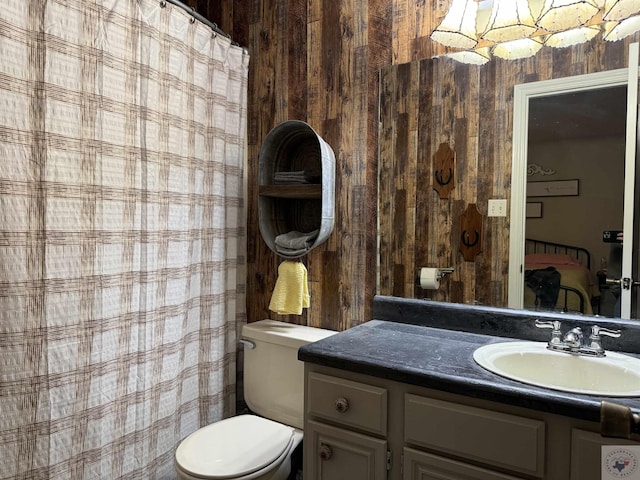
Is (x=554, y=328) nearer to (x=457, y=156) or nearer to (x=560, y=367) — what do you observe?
(x=560, y=367)

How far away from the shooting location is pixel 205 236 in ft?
6.34

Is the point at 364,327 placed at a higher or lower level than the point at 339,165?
lower

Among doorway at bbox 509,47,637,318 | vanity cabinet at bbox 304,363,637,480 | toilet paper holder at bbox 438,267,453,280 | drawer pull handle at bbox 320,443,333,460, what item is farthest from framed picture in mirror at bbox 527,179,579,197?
drawer pull handle at bbox 320,443,333,460

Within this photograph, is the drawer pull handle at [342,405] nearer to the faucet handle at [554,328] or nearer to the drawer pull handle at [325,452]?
the drawer pull handle at [325,452]

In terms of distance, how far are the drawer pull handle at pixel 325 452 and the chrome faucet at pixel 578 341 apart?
77cm

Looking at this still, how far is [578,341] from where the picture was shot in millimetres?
1298

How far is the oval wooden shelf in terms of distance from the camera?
1.87m

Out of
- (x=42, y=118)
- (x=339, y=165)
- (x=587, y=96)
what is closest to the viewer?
(x=42, y=118)

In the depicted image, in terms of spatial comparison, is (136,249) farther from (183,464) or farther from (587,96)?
(587,96)

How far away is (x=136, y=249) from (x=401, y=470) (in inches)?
46.9

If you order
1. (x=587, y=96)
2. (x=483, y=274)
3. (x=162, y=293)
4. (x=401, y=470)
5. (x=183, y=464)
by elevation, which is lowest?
(x=183, y=464)

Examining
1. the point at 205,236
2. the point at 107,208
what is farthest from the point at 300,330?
the point at 107,208

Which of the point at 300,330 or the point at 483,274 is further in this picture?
the point at 300,330

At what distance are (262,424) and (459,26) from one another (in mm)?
1775
